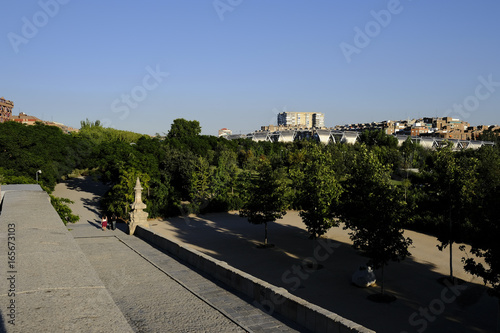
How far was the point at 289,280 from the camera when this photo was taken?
19.9 m

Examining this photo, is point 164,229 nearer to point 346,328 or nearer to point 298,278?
point 298,278

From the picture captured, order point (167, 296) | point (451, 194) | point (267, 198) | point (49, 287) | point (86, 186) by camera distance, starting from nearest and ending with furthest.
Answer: point (49, 287)
point (167, 296)
point (451, 194)
point (267, 198)
point (86, 186)

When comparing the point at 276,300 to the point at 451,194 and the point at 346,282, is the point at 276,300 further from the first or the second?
the point at 451,194

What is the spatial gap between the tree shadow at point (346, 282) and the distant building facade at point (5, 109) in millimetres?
120703

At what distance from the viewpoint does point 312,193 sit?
24.6m

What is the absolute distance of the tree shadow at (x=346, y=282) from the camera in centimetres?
1527

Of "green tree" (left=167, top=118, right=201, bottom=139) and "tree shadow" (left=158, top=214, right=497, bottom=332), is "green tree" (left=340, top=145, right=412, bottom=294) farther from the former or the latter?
"green tree" (left=167, top=118, right=201, bottom=139)

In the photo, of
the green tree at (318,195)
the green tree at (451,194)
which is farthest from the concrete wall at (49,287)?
the green tree at (451,194)

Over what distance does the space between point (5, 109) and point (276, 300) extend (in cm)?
14805

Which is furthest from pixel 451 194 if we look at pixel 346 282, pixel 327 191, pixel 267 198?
pixel 267 198

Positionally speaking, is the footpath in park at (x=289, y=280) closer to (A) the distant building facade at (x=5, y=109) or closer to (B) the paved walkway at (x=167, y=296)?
(B) the paved walkway at (x=167, y=296)

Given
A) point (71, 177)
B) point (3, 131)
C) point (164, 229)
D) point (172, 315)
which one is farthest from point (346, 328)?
point (71, 177)

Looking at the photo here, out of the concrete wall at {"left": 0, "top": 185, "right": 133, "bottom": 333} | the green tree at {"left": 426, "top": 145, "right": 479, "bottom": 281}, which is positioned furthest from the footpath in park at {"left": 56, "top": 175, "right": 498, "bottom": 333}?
the green tree at {"left": 426, "top": 145, "right": 479, "bottom": 281}

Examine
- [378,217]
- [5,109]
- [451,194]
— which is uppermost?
[5,109]
